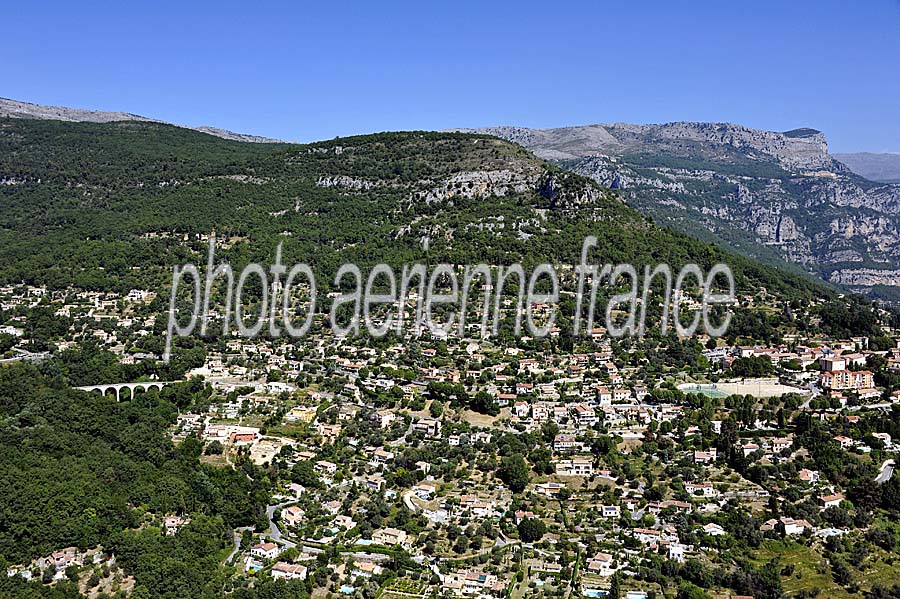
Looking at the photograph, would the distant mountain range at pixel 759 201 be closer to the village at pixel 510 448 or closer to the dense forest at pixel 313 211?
the dense forest at pixel 313 211

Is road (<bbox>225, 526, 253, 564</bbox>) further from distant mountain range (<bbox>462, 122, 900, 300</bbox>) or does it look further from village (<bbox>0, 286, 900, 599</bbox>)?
distant mountain range (<bbox>462, 122, 900, 300</bbox>)

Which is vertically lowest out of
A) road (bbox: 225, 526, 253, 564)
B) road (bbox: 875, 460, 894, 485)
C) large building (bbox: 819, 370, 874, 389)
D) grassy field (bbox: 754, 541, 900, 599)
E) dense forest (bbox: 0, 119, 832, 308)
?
road (bbox: 225, 526, 253, 564)

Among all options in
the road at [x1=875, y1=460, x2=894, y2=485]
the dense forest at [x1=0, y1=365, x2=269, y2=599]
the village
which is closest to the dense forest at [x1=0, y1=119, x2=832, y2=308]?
the village

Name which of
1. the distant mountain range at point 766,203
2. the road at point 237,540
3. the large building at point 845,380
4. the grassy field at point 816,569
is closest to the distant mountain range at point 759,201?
the distant mountain range at point 766,203

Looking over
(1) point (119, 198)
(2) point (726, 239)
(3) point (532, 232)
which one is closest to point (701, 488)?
(3) point (532, 232)

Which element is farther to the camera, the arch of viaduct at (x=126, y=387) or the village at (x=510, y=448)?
the arch of viaduct at (x=126, y=387)
